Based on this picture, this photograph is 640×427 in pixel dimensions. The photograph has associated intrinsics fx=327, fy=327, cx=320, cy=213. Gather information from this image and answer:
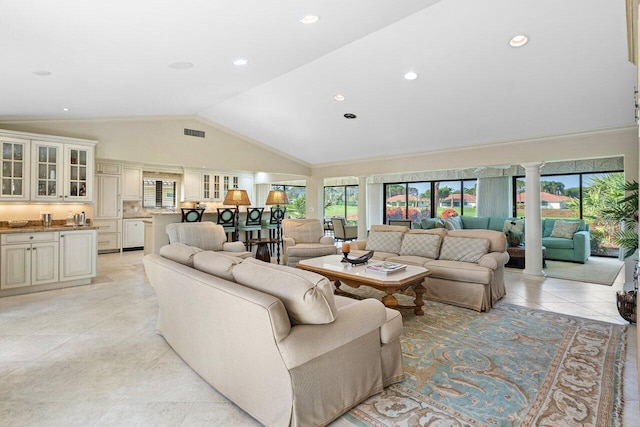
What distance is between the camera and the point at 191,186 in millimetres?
9516

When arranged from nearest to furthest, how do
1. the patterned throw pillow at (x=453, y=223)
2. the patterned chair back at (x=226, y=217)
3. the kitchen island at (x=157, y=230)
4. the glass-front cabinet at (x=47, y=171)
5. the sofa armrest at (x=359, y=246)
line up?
1. the glass-front cabinet at (x=47, y=171)
2. the sofa armrest at (x=359, y=246)
3. the kitchen island at (x=157, y=230)
4. the patterned chair back at (x=226, y=217)
5. the patterned throw pillow at (x=453, y=223)

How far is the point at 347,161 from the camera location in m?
8.34

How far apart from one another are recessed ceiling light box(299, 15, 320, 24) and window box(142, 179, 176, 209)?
745 centimetres

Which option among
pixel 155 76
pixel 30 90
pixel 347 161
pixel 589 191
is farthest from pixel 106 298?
pixel 589 191

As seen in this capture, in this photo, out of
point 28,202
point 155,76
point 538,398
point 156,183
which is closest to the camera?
point 538,398

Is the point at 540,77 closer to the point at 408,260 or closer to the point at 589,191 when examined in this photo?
the point at 408,260

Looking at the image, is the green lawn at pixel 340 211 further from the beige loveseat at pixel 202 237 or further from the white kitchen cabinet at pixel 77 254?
the white kitchen cabinet at pixel 77 254

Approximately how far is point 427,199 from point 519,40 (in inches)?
292

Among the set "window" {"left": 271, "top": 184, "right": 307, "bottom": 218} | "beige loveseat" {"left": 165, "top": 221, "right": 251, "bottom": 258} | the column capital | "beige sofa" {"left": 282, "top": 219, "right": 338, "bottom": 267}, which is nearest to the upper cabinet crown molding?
"beige loveseat" {"left": 165, "top": 221, "right": 251, "bottom": 258}

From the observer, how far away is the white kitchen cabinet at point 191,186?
370 inches

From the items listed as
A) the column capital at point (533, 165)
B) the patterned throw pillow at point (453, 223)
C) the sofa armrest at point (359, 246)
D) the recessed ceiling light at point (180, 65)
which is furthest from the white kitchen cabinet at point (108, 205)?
the column capital at point (533, 165)

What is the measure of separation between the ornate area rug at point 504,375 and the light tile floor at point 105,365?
0.14 m

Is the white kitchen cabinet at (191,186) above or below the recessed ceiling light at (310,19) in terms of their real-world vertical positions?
below

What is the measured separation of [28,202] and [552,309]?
23.8 ft
